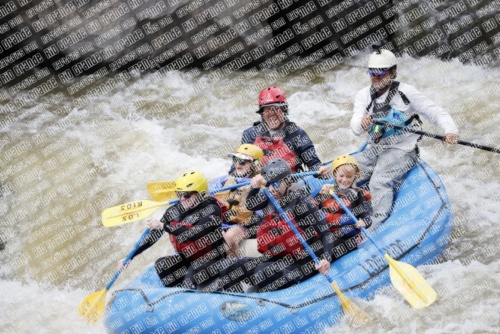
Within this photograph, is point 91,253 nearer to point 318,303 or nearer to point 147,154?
point 147,154

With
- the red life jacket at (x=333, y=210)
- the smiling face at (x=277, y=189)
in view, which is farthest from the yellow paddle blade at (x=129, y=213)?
the red life jacket at (x=333, y=210)

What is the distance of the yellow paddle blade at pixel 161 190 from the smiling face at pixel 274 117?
989mm

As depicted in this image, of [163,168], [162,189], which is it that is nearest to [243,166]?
[162,189]

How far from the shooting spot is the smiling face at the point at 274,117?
602 centimetres

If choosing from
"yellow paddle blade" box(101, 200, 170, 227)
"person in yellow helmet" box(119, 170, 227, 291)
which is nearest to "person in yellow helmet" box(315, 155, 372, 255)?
"person in yellow helmet" box(119, 170, 227, 291)

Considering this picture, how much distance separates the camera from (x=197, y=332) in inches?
185

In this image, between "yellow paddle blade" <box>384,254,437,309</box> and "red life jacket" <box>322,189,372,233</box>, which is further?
"red life jacket" <box>322,189,372,233</box>

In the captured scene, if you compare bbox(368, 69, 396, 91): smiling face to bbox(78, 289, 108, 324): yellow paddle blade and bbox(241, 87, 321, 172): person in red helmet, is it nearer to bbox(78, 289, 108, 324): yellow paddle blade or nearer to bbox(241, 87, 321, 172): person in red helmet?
bbox(241, 87, 321, 172): person in red helmet

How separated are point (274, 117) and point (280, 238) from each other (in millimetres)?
1320

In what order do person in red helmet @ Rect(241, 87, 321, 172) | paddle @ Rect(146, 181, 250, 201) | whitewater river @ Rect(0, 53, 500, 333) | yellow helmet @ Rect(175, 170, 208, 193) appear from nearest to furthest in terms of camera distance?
yellow helmet @ Rect(175, 170, 208, 193) < paddle @ Rect(146, 181, 250, 201) < whitewater river @ Rect(0, 53, 500, 333) < person in red helmet @ Rect(241, 87, 321, 172)

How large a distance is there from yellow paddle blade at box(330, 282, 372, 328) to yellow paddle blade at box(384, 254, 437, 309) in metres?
0.32

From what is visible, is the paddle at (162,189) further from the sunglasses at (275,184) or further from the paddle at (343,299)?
the paddle at (343,299)

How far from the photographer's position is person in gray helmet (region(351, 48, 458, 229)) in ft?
18.6

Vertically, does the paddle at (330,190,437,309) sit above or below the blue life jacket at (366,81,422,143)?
below
